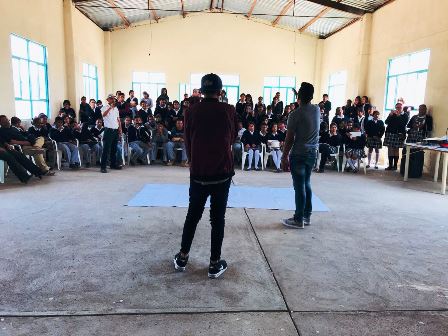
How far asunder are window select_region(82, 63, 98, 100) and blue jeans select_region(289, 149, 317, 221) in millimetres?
9325

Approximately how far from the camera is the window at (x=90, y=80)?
11953 mm

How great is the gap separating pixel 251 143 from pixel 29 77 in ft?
16.1

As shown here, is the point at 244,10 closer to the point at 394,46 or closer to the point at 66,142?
the point at 394,46

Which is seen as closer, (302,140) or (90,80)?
(302,140)

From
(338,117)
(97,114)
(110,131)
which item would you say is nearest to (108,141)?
(110,131)

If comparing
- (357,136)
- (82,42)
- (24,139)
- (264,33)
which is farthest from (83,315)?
(264,33)

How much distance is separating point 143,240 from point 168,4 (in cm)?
1094

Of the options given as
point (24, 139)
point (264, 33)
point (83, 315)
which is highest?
point (264, 33)

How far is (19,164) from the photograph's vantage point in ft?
20.0

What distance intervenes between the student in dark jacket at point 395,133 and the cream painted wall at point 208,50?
7.17m

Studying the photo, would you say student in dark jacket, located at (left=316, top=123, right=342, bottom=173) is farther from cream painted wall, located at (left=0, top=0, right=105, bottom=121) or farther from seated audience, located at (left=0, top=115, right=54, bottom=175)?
cream painted wall, located at (left=0, top=0, right=105, bottom=121)

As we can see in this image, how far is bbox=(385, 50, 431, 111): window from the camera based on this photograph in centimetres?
854

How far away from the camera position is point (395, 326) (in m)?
2.27

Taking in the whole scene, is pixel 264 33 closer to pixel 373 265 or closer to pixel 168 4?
pixel 168 4
